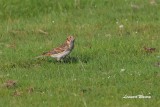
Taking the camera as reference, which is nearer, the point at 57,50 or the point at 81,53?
the point at 57,50

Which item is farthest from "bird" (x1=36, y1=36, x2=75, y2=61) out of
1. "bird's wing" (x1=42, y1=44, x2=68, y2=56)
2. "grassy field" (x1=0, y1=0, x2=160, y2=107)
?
"grassy field" (x1=0, y1=0, x2=160, y2=107)

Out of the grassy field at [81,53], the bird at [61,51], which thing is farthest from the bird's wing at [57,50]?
the grassy field at [81,53]

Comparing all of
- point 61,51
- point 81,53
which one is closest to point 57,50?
point 61,51

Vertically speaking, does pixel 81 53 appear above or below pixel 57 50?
below

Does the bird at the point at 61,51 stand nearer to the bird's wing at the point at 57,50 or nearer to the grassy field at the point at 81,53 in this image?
the bird's wing at the point at 57,50

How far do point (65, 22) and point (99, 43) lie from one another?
10.0 ft

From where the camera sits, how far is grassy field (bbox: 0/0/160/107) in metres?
12.2

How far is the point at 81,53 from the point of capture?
51.4 ft

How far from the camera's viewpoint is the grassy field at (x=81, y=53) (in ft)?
39.9

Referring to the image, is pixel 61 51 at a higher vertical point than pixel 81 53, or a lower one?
higher

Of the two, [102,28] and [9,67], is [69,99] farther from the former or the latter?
[102,28]

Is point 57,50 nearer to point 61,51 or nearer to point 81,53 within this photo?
point 61,51

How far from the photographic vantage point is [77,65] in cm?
1448

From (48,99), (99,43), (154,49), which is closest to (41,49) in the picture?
(99,43)
